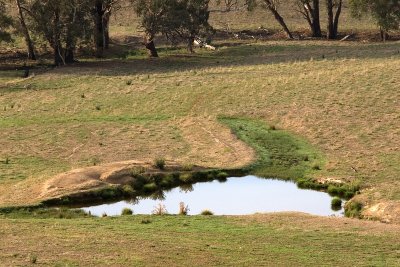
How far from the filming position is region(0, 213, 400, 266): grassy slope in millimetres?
25359

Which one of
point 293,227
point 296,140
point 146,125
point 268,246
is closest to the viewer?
point 268,246

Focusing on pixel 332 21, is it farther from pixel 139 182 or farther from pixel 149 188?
pixel 149 188

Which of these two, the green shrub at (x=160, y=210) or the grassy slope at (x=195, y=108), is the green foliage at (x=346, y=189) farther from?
the green shrub at (x=160, y=210)

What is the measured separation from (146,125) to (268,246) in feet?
76.2

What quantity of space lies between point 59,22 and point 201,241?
43297 millimetres

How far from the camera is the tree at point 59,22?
67500mm

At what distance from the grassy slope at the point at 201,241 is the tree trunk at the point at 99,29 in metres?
43.5

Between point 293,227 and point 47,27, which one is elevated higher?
point 47,27

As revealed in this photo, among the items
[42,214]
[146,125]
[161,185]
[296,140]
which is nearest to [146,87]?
[146,125]

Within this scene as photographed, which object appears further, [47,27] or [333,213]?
[47,27]

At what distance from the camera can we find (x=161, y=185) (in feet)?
126

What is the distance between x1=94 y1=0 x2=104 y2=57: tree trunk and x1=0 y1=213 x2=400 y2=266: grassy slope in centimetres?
4355

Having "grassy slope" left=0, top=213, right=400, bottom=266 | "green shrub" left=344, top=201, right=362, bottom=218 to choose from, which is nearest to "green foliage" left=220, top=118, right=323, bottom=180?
"green shrub" left=344, top=201, right=362, bottom=218

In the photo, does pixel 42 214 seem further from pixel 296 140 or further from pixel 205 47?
pixel 205 47
